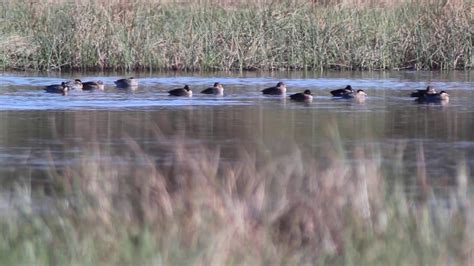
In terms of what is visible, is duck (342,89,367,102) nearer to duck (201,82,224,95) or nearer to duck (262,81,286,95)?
duck (262,81,286,95)

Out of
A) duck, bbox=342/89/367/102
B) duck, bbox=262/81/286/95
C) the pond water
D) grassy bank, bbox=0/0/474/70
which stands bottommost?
the pond water

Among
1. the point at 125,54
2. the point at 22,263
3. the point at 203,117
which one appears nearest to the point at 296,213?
the point at 22,263

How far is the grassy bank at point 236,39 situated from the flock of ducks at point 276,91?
3363mm

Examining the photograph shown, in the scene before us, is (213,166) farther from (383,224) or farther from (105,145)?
(105,145)

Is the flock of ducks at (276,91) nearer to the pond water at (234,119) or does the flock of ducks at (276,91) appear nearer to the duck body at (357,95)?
the duck body at (357,95)

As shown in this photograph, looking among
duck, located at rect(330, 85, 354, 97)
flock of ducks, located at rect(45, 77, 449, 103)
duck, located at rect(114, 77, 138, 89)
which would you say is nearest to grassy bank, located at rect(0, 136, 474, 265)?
flock of ducks, located at rect(45, 77, 449, 103)

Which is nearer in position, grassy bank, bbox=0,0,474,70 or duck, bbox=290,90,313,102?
duck, bbox=290,90,313,102

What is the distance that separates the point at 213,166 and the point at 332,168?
2.93ft

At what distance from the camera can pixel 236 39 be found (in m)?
23.6

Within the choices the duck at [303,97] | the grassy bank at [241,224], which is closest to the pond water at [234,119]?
the duck at [303,97]

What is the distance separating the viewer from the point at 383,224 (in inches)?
293

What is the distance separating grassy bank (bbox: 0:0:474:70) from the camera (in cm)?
2373

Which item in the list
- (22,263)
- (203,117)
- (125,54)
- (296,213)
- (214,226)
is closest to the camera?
(22,263)

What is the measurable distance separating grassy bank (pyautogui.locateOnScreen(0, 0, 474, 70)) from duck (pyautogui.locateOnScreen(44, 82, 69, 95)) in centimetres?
390
